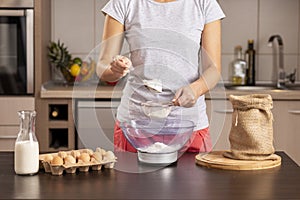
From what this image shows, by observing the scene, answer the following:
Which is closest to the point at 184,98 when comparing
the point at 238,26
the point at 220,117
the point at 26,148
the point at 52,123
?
the point at 26,148

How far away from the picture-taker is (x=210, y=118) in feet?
11.1

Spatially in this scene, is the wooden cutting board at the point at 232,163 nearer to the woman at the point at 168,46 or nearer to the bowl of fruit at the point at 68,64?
the woman at the point at 168,46

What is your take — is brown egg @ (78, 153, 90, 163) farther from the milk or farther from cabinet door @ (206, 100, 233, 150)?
cabinet door @ (206, 100, 233, 150)

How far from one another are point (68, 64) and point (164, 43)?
5.59 feet

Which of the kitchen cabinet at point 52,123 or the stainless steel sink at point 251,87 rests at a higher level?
the stainless steel sink at point 251,87

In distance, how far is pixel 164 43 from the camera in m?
2.12

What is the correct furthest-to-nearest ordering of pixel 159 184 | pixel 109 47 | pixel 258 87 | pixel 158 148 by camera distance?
1. pixel 258 87
2. pixel 109 47
3. pixel 158 148
4. pixel 159 184

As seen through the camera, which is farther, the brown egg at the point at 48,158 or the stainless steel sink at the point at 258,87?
the stainless steel sink at the point at 258,87

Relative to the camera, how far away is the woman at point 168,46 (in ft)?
6.92

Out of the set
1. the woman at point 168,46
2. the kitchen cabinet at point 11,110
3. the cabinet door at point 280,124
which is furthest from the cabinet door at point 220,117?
the woman at point 168,46

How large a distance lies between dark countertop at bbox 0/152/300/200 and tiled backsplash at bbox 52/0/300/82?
2143 mm

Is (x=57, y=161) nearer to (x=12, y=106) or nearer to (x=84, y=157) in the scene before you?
(x=84, y=157)

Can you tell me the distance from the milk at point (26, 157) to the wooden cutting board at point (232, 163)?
19.5 inches

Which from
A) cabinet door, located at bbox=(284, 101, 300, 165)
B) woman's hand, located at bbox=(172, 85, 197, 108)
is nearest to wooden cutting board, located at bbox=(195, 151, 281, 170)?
woman's hand, located at bbox=(172, 85, 197, 108)
